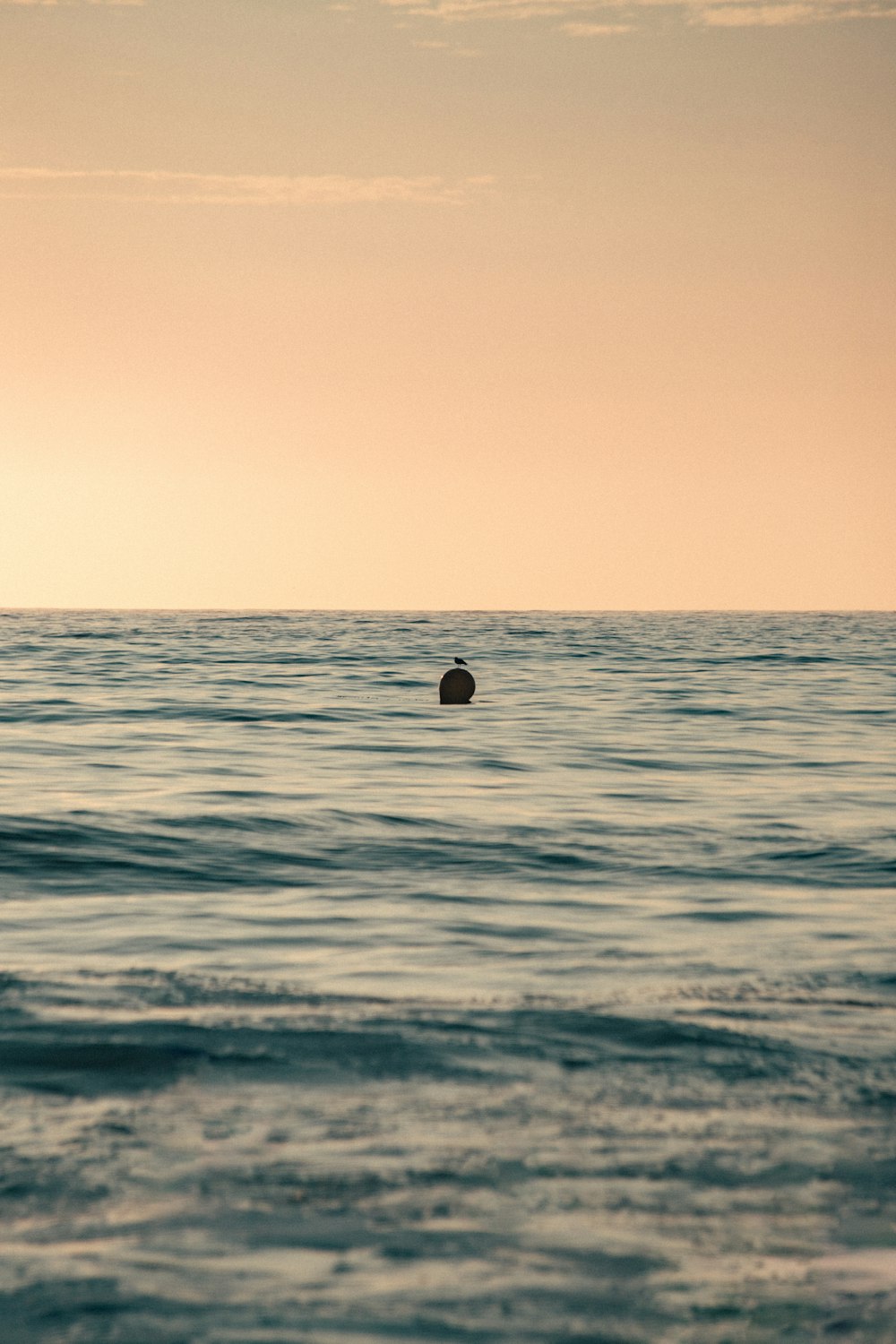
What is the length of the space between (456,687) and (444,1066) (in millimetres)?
22651

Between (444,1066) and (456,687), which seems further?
(456,687)

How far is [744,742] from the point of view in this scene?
2045 centimetres

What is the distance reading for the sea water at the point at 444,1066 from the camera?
3.71 m

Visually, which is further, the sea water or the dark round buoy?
the dark round buoy

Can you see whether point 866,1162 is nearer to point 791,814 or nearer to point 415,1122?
point 415,1122

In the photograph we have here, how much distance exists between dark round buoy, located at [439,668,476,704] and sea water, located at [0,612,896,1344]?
43.0ft

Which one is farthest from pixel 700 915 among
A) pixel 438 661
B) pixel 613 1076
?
pixel 438 661

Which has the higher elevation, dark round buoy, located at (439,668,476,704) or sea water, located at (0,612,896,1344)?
dark round buoy, located at (439,668,476,704)

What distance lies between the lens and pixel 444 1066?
5.51 meters

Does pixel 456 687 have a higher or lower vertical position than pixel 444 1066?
higher

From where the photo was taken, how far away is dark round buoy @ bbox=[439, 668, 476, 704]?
90.7 feet

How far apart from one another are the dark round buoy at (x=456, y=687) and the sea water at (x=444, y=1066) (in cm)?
1310

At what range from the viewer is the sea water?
12.2 ft

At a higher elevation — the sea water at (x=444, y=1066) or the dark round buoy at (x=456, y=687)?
the dark round buoy at (x=456, y=687)
